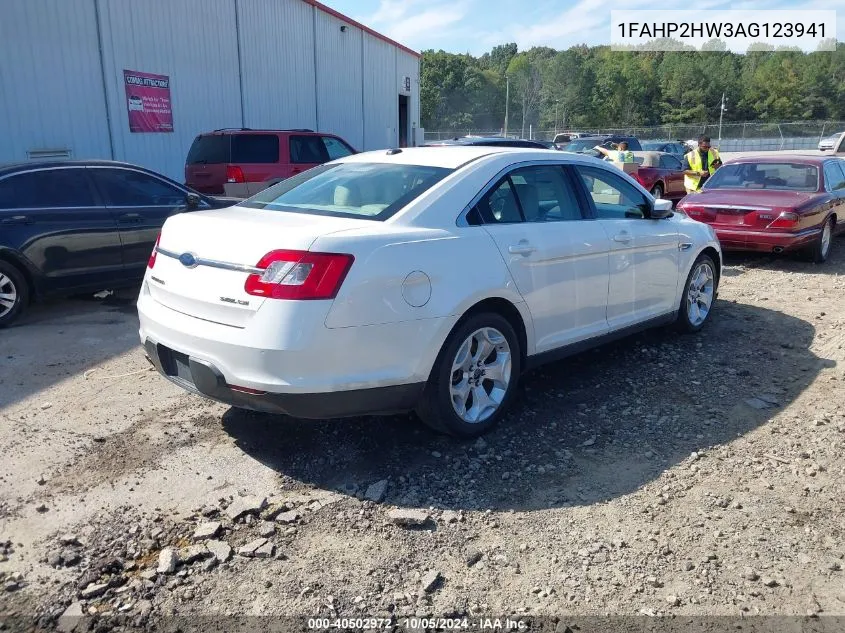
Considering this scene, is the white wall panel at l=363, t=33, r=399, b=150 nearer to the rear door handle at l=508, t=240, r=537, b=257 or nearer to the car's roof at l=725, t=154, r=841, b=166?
the car's roof at l=725, t=154, r=841, b=166

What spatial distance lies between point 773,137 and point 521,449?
226 ft

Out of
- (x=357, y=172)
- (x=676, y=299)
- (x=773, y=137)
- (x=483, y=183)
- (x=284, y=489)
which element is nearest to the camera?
(x=284, y=489)

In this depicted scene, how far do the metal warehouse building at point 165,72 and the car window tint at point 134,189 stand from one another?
6060 mm

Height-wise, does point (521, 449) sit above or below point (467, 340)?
below

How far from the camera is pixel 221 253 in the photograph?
3650mm

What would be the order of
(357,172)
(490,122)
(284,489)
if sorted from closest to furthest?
1. (284,489)
2. (357,172)
3. (490,122)

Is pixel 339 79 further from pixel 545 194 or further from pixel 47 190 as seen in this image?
pixel 545 194

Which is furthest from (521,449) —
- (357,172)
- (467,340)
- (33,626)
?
(33,626)

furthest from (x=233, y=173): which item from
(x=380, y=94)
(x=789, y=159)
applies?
(x=380, y=94)

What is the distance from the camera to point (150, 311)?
13.3ft

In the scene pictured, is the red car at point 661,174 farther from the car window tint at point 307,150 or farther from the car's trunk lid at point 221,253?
the car's trunk lid at point 221,253

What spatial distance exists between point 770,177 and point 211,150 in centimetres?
923

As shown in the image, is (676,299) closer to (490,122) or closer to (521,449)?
(521,449)

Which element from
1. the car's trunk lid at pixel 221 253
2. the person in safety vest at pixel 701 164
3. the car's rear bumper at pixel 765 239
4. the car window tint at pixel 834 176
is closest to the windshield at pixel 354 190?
the car's trunk lid at pixel 221 253
